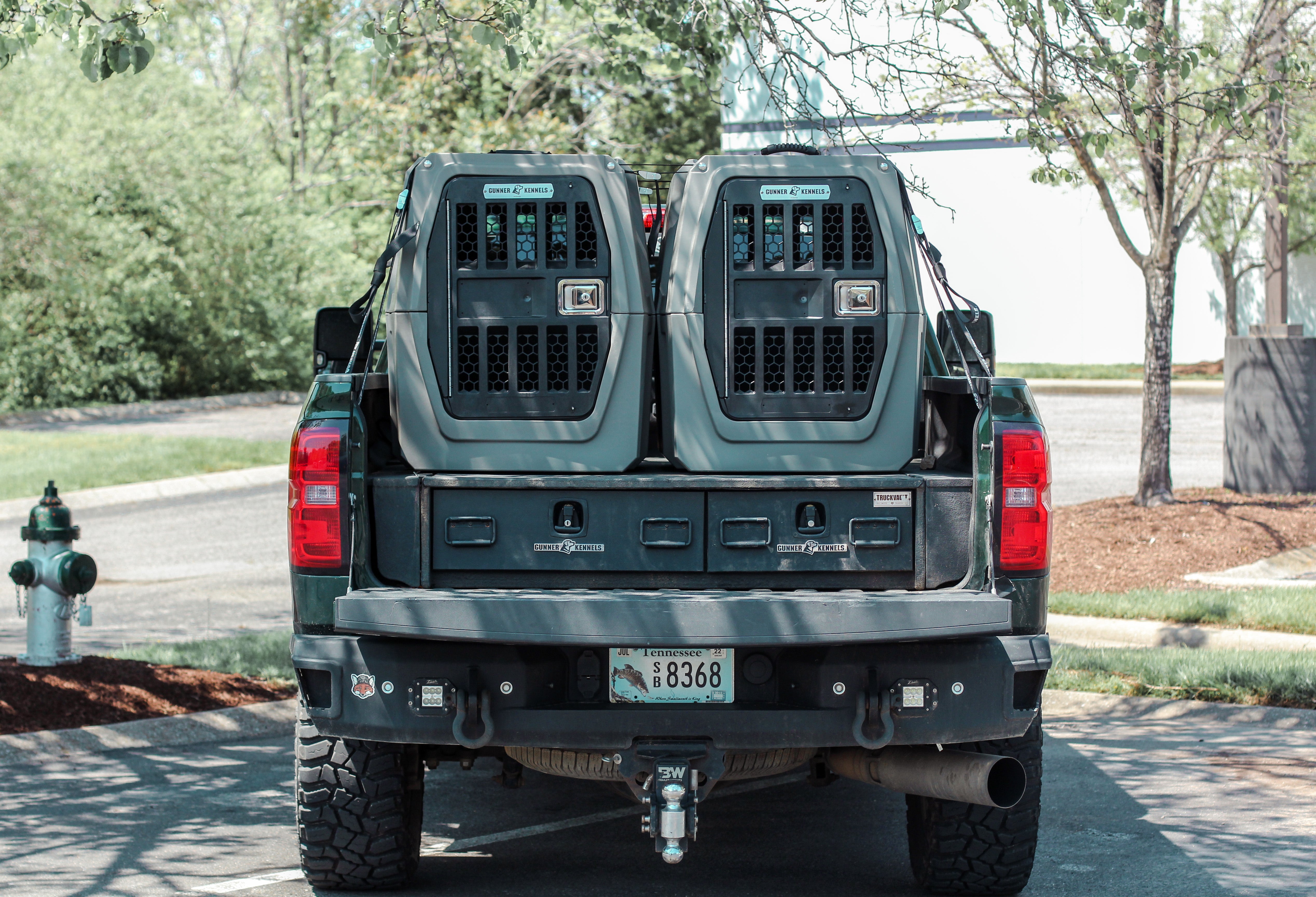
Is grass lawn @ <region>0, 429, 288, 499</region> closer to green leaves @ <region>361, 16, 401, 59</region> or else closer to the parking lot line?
green leaves @ <region>361, 16, 401, 59</region>

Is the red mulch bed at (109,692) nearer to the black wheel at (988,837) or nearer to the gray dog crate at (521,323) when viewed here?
the gray dog crate at (521,323)

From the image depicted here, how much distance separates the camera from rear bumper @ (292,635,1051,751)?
4.21m

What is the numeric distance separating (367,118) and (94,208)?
4842 mm

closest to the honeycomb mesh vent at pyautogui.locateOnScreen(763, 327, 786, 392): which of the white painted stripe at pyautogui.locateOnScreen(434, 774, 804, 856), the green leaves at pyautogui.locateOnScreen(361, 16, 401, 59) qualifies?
the white painted stripe at pyautogui.locateOnScreen(434, 774, 804, 856)

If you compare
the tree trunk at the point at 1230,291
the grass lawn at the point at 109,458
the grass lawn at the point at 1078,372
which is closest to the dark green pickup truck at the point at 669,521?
the grass lawn at the point at 109,458

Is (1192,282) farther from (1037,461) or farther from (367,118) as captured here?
A: (1037,461)

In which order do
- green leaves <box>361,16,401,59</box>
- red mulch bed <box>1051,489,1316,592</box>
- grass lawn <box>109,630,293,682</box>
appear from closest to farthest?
1. green leaves <box>361,16,401,59</box>
2. grass lawn <box>109,630,293,682</box>
3. red mulch bed <box>1051,489,1316,592</box>

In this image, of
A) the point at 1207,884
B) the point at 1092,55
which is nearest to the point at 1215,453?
the point at 1092,55

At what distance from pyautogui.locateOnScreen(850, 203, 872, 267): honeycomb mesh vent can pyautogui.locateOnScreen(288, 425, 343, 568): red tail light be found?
1.66 metres

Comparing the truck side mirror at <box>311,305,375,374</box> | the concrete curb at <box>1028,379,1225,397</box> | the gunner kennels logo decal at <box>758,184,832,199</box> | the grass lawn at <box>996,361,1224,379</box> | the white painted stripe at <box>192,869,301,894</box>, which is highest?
the gunner kennels logo decal at <box>758,184,832,199</box>

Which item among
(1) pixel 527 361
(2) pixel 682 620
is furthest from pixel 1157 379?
(2) pixel 682 620

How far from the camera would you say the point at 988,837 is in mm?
4641

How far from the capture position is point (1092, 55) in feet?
26.3

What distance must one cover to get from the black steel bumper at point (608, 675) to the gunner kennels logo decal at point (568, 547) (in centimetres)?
22
